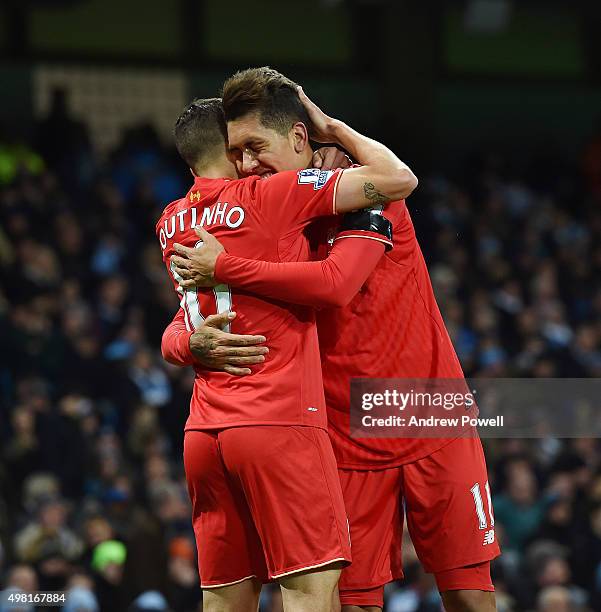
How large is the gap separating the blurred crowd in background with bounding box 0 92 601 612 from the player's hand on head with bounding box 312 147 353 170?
3.85 m

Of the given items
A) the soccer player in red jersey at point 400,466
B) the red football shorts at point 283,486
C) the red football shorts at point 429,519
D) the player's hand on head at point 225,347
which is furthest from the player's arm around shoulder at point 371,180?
the red football shorts at point 429,519

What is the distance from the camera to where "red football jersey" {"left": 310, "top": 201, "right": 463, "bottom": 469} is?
4.51m

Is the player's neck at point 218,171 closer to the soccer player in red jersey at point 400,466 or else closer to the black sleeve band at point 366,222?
the black sleeve band at point 366,222

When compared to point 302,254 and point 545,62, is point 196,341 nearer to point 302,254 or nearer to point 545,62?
point 302,254

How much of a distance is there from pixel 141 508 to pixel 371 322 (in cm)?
522

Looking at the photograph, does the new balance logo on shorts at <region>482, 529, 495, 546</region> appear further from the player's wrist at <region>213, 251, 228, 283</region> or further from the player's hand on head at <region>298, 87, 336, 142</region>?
the player's hand on head at <region>298, 87, 336, 142</region>

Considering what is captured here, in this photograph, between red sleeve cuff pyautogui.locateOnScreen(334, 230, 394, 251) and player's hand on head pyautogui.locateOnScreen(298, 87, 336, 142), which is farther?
player's hand on head pyautogui.locateOnScreen(298, 87, 336, 142)

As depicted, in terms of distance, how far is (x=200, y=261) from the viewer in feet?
13.4

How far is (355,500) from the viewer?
4.53m

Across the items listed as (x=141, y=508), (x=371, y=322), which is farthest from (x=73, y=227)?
(x=371, y=322)

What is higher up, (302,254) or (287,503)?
(302,254)

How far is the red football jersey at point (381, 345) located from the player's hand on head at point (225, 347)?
19.7 inches

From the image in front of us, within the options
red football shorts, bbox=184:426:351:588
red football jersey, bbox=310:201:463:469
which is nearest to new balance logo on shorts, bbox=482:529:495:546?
red football jersey, bbox=310:201:463:469

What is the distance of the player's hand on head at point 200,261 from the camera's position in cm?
409
